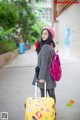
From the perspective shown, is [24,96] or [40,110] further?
[24,96]

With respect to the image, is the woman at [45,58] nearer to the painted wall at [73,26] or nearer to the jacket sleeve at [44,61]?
the jacket sleeve at [44,61]

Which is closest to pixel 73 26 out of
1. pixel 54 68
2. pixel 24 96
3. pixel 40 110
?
pixel 24 96

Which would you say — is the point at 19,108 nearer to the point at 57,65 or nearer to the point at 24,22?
the point at 57,65

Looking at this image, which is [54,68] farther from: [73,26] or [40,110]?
[73,26]

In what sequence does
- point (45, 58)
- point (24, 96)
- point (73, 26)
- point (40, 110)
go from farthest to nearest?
point (73, 26) < point (24, 96) < point (45, 58) < point (40, 110)

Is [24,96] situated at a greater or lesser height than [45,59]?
lesser

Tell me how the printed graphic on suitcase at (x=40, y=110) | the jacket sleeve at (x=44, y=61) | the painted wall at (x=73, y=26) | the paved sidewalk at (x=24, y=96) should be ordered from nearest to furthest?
the printed graphic on suitcase at (x=40, y=110) < the jacket sleeve at (x=44, y=61) < the paved sidewalk at (x=24, y=96) < the painted wall at (x=73, y=26)

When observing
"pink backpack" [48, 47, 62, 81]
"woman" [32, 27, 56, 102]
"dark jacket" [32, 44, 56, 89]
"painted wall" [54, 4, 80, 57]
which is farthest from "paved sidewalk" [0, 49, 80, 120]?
"painted wall" [54, 4, 80, 57]

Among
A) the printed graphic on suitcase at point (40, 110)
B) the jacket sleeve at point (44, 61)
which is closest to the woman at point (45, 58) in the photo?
the jacket sleeve at point (44, 61)

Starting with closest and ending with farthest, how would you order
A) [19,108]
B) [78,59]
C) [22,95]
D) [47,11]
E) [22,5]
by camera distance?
[19,108]
[22,95]
[78,59]
[22,5]
[47,11]

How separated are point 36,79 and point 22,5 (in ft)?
73.8

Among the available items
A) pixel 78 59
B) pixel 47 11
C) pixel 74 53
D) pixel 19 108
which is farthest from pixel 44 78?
pixel 47 11

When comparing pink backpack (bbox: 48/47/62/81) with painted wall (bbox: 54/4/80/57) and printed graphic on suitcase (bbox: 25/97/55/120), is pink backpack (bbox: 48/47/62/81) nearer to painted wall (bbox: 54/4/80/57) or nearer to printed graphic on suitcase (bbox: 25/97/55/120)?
printed graphic on suitcase (bbox: 25/97/55/120)

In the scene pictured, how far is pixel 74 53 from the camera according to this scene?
18.9 m
